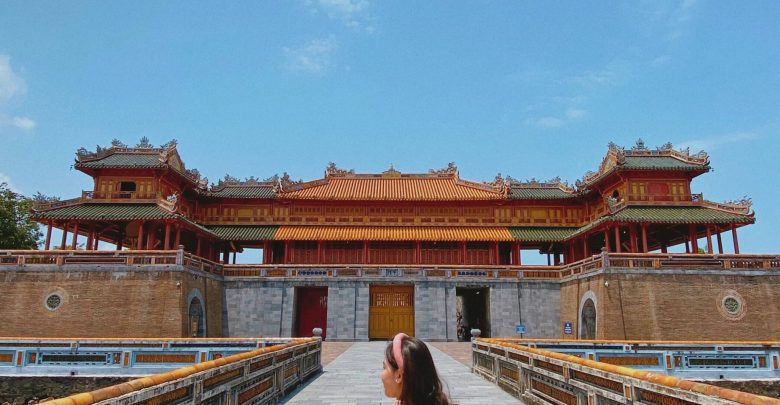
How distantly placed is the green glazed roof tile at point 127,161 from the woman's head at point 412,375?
3312 centimetres

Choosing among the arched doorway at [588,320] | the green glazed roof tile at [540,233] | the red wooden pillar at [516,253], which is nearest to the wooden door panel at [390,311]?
the red wooden pillar at [516,253]

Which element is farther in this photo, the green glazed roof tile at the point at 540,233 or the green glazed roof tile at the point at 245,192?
the green glazed roof tile at the point at 245,192

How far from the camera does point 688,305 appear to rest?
25.6 meters

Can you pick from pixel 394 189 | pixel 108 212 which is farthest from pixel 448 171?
pixel 108 212

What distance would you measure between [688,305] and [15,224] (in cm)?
4726

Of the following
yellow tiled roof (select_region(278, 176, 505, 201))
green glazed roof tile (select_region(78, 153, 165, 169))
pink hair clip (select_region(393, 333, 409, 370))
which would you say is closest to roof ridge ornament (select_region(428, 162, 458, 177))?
yellow tiled roof (select_region(278, 176, 505, 201))

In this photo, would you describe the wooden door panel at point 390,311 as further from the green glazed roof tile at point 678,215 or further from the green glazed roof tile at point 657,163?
the green glazed roof tile at point 657,163

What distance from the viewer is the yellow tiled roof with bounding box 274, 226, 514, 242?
36062 mm

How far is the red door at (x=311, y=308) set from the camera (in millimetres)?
31891

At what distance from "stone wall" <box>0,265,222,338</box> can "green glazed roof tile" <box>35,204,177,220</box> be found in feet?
15.5

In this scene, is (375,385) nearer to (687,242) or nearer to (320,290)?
(320,290)

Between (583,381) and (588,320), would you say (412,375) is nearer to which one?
(583,381)

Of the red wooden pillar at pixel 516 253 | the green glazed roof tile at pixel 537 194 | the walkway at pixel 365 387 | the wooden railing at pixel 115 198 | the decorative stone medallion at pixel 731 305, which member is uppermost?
the green glazed roof tile at pixel 537 194

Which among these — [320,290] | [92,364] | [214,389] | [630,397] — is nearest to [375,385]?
[214,389]
